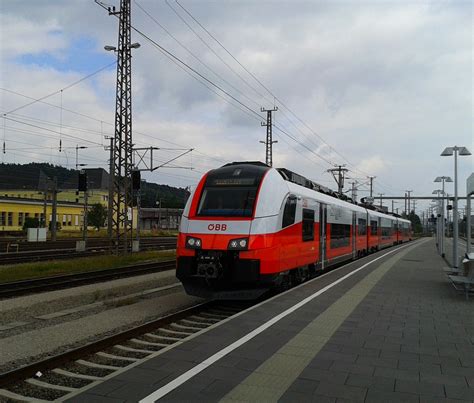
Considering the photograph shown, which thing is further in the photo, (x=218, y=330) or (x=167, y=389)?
(x=218, y=330)

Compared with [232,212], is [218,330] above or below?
below

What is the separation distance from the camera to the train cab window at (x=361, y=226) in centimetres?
2298

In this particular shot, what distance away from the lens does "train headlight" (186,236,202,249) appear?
938 centimetres

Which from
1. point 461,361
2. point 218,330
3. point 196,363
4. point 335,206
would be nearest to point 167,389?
point 196,363

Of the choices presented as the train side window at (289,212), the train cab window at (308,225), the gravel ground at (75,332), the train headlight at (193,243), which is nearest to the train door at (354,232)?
the train cab window at (308,225)

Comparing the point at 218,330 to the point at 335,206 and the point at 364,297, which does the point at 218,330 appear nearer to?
the point at 364,297

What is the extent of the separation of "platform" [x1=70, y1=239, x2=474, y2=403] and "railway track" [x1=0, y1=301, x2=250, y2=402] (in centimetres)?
52

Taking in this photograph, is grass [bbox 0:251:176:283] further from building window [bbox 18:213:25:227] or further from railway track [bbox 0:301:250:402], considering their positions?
building window [bbox 18:213:25:227]

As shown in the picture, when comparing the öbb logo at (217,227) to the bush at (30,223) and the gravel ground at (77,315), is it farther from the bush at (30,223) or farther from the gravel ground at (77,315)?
the bush at (30,223)

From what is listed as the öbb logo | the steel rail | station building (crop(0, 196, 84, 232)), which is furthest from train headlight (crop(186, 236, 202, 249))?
station building (crop(0, 196, 84, 232))

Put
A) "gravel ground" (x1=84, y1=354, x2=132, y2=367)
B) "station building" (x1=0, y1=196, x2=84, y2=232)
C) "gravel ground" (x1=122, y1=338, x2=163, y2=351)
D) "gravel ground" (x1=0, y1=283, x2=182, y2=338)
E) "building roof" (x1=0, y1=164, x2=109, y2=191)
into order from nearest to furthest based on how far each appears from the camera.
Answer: "gravel ground" (x1=84, y1=354, x2=132, y2=367)
"gravel ground" (x1=122, y1=338, x2=163, y2=351)
"gravel ground" (x1=0, y1=283, x2=182, y2=338)
"station building" (x1=0, y1=196, x2=84, y2=232)
"building roof" (x1=0, y1=164, x2=109, y2=191)

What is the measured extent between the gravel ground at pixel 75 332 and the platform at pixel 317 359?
2135 millimetres

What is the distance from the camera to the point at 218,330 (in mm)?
6777

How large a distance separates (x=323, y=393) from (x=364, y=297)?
6251mm
